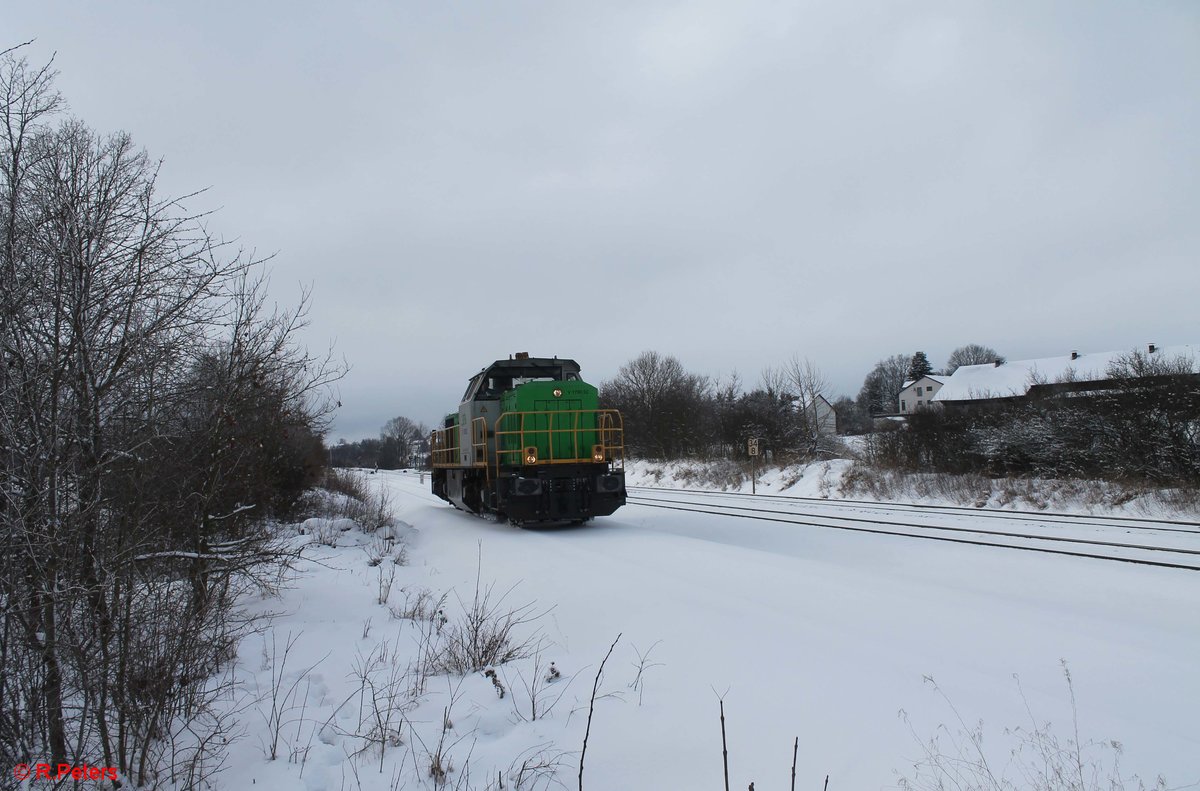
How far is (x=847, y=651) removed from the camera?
4.80 meters

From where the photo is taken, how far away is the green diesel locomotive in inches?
451

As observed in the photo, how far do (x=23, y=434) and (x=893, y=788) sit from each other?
4.14 metres

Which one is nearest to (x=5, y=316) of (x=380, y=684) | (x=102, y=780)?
(x=102, y=780)

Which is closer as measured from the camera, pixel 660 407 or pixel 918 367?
pixel 660 407

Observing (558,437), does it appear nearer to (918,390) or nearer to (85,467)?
(85,467)

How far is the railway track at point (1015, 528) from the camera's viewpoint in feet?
28.0

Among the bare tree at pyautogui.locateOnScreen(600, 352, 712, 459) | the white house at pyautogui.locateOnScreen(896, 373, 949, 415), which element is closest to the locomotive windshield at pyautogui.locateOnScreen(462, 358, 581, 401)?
the bare tree at pyautogui.locateOnScreen(600, 352, 712, 459)

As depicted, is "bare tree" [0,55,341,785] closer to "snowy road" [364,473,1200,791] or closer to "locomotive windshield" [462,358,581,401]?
Answer: "snowy road" [364,473,1200,791]

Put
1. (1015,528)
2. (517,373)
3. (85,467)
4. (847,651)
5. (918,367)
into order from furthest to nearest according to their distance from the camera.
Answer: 1. (918,367)
2. (517,373)
3. (1015,528)
4. (847,651)
5. (85,467)

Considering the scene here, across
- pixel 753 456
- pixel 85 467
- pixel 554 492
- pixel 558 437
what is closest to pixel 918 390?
pixel 753 456

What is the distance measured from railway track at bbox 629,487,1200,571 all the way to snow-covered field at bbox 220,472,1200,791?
3.75 feet

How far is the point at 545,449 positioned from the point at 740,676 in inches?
308

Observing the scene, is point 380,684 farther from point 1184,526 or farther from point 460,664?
point 1184,526

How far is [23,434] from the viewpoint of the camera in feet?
9.21
